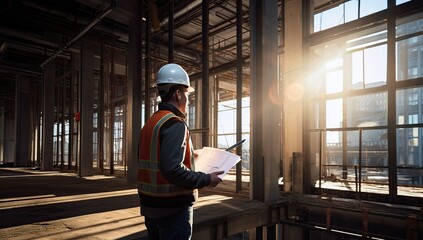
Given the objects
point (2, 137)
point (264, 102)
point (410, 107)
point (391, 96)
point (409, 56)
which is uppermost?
point (409, 56)

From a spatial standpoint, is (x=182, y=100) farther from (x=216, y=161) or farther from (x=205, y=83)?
(x=205, y=83)

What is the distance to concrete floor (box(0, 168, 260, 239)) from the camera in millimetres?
3938

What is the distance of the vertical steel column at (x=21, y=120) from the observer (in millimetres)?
19312

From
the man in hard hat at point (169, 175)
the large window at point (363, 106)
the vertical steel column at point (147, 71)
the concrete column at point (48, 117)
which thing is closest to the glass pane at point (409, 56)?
the large window at point (363, 106)

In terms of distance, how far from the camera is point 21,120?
19672mm

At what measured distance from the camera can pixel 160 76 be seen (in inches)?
90.0

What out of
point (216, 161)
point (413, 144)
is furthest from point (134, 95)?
point (413, 144)

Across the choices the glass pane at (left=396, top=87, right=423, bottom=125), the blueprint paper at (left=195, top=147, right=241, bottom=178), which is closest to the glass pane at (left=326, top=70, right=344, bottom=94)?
the glass pane at (left=396, top=87, right=423, bottom=125)

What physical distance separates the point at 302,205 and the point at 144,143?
17.8 feet

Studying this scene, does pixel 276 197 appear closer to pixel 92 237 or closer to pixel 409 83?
pixel 92 237

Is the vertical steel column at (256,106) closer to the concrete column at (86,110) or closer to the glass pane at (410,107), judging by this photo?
the concrete column at (86,110)

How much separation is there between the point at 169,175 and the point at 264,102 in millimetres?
4318

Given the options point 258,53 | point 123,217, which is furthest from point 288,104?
point 123,217

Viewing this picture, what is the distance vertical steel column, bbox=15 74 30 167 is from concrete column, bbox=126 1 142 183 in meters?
13.9
